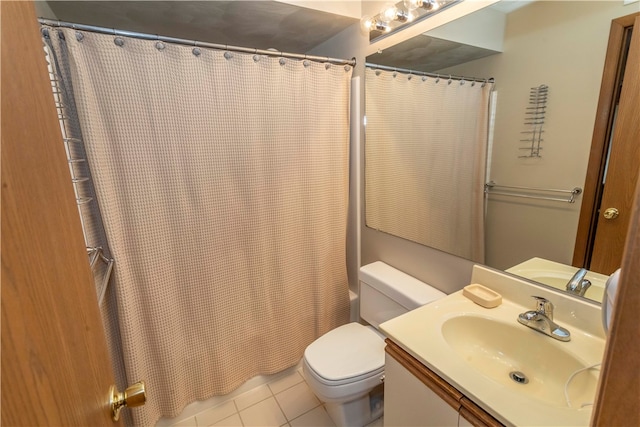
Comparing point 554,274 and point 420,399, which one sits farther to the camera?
point 554,274

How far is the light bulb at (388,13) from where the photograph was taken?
1439mm

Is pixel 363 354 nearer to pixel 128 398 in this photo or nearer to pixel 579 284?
pixel 579 284

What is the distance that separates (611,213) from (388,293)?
0.98m

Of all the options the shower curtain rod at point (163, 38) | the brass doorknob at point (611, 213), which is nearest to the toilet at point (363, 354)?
the brass doorknob at point (611, 213)

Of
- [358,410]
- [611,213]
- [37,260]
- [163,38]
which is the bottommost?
[358,410]

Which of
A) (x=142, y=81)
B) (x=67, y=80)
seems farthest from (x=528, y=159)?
(x=67, y=80)

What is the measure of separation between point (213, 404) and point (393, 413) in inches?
47.0

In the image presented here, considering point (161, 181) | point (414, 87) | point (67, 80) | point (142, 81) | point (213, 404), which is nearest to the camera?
point (67, 80)

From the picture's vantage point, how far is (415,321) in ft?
3.58

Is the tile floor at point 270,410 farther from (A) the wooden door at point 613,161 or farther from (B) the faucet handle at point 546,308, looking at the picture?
(A) the wooden door at point 613,161

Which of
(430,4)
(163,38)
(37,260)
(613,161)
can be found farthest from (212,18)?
(613,161)

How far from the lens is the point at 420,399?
94 centimetres

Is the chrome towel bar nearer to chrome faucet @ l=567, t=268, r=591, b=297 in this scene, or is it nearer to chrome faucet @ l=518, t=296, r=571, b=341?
chrome faucet @ l=567, t=268, r=591, b=297

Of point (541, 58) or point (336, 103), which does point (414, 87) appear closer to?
point (336, 103)
